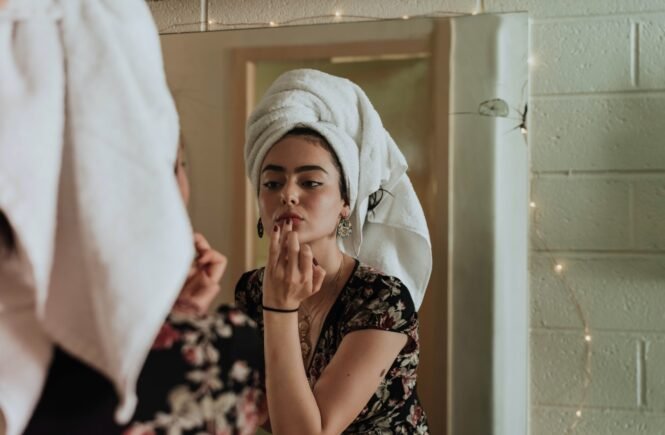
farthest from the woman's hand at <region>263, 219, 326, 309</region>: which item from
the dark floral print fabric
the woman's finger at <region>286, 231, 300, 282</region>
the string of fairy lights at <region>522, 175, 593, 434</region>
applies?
the string of fairy lights at <region>522, 175, 593, 434</region>

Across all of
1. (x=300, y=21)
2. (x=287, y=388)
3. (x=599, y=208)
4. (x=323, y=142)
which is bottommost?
(x=287, y=388)

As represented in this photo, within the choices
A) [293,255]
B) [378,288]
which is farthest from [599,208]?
[293,255]

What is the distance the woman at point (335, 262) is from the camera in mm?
893

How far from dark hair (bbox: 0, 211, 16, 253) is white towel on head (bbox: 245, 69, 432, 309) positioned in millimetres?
463

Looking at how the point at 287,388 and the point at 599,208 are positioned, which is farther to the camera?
the point at 599,208

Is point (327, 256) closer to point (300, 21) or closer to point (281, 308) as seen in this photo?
point (281, 308)

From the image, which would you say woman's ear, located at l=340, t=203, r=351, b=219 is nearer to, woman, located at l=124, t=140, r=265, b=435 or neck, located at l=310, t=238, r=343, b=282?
neck, located at l=310, t=238, r=343, b=282

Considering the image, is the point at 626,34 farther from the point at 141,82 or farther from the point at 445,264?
the point at 141,82

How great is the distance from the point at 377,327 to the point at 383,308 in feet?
0.10

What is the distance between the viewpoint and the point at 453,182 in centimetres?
98

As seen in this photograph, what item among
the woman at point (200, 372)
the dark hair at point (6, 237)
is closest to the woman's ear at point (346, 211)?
the woman at point (200, 372)

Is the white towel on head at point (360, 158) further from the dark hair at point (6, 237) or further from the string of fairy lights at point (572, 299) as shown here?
the dark hair at point (6, 237)

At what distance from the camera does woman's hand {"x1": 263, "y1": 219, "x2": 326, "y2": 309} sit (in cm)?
91

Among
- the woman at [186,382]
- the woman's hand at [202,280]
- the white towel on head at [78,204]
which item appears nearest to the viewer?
the white towel on head at [78,204]
